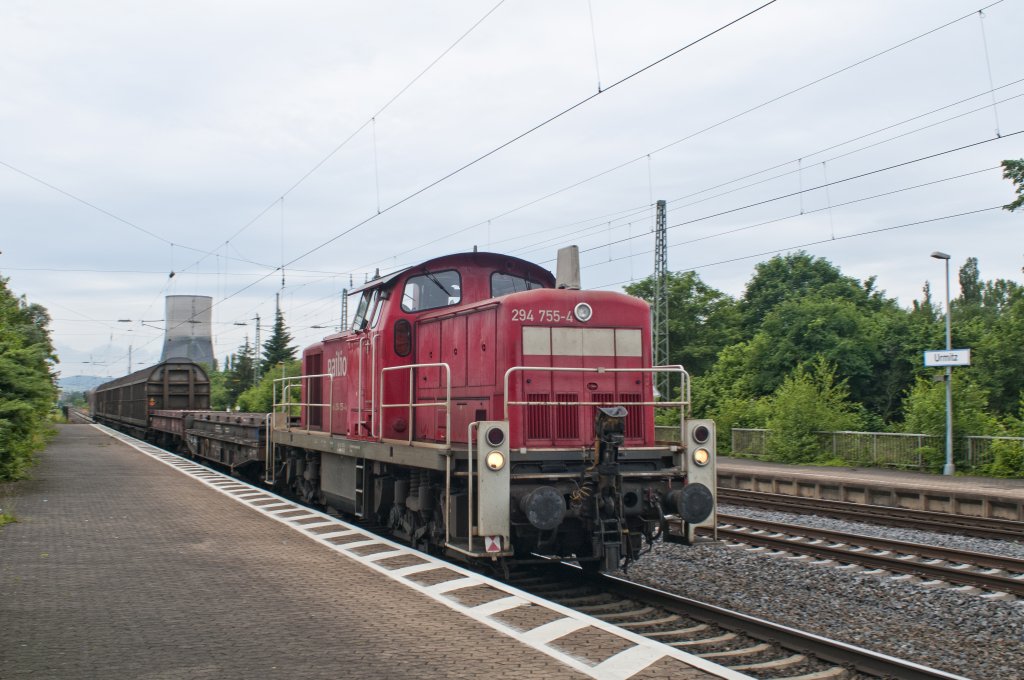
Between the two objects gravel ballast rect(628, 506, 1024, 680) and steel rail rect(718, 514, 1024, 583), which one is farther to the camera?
steel rail rect(718, 514, 1024, 583)

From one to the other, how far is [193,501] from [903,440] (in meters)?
19.2

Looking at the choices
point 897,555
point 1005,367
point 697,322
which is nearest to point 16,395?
point 897,555

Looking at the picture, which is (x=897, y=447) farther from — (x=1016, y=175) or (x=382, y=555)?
(x=382, y=555)

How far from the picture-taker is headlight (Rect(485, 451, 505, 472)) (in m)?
7.54

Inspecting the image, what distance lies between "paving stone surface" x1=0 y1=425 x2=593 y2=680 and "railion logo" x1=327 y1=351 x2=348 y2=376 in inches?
88.6

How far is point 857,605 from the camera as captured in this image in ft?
26.8

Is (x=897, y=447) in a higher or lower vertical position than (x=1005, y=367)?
lower

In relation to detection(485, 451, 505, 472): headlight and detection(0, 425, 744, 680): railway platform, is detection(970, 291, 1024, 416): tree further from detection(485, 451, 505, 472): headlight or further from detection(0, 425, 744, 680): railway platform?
detection(485, 451, 505, 472): headlight

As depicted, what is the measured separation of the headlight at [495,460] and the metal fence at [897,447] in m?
18.6

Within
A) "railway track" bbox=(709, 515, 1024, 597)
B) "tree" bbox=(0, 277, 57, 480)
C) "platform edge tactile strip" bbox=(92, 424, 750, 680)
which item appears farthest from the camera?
"tree" bbox=(0, 277, 57, 480)

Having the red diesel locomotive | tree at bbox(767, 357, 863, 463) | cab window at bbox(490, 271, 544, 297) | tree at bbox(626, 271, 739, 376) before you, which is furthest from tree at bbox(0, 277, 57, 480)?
tree at bbox(626, 271, 739, 376)

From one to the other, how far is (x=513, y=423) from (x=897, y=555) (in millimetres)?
5830

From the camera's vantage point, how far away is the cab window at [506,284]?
987 cm

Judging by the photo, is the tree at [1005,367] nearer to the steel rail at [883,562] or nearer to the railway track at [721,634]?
the steel rail at [883,562]
